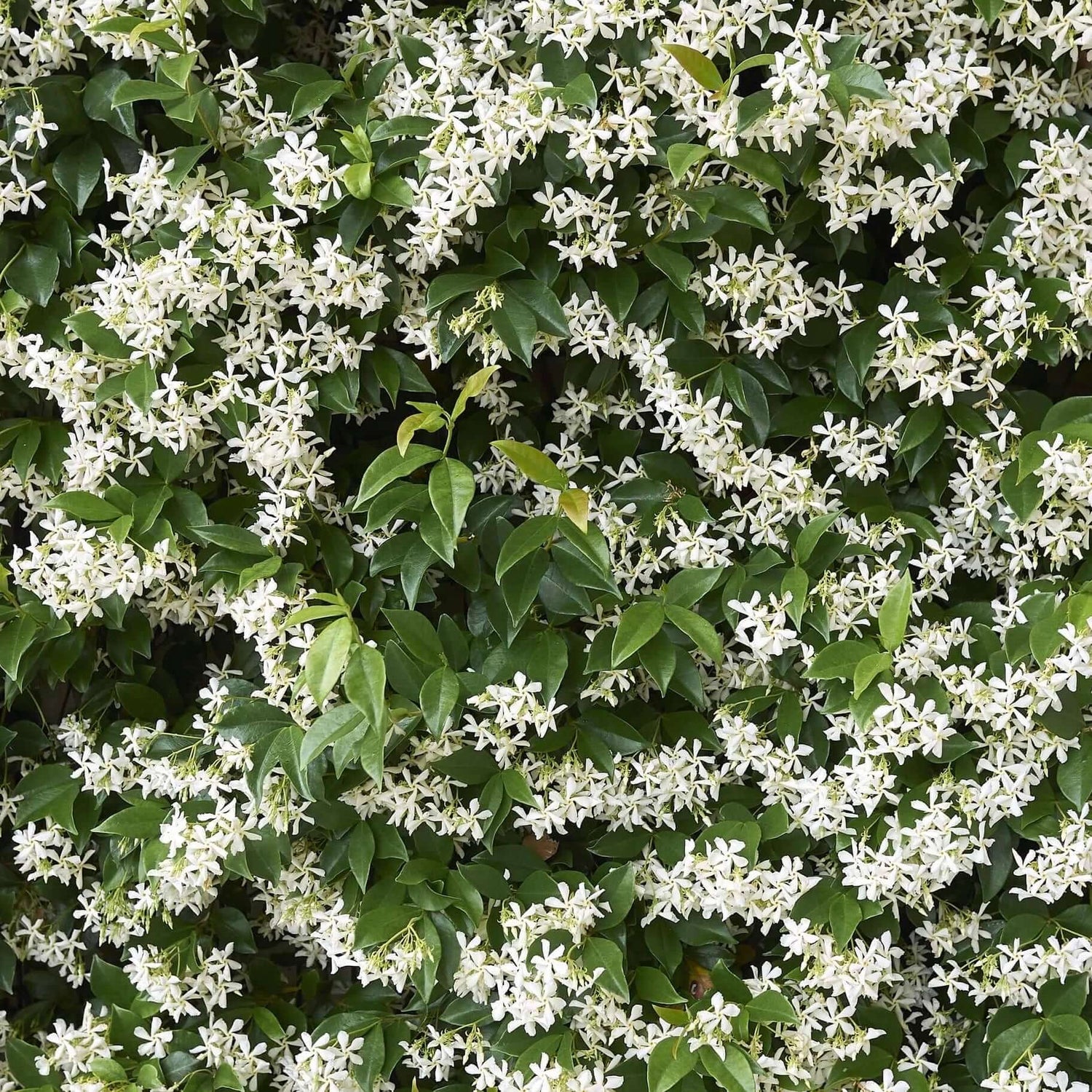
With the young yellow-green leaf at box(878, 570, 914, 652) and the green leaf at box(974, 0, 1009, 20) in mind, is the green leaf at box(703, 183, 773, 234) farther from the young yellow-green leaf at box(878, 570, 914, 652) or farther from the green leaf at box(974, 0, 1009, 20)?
the young yellow-green leaf at box(878, 570, 914, 652)

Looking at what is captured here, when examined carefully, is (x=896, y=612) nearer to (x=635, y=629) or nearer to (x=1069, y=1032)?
(x=635, y=629)

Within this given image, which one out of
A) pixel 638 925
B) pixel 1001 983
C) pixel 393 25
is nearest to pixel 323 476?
pixel 393 25

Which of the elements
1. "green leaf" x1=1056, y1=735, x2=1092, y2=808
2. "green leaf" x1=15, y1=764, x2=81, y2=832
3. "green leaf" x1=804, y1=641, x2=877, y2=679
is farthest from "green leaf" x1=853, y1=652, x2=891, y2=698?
"green leaf" x1=15, y1=764, x2=81, y2=832

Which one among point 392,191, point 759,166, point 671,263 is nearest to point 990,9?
point 759,166

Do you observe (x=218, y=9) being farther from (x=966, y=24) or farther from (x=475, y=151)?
(x=966, y=24)

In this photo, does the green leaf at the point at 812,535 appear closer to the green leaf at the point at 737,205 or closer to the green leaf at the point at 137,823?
the green leaf at the point at 737,205

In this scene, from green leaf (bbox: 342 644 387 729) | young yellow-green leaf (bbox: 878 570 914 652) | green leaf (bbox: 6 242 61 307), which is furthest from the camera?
green leaf (bbox: 6 242 61 307)
